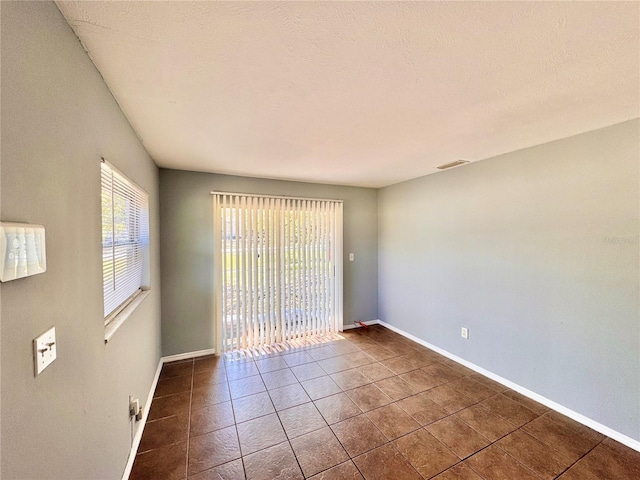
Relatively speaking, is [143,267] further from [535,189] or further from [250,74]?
[535,189]

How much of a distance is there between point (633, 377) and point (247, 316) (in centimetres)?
358

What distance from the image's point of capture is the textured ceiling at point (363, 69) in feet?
3.20

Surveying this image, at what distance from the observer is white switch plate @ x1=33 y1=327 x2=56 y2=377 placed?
30.1 inches

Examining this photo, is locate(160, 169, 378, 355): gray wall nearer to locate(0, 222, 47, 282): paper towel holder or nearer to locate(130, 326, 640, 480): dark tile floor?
locate(130, 326, 640, 480): dark tile floor

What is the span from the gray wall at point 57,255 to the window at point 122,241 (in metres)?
0.16

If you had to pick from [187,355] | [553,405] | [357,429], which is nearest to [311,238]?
[187,355]

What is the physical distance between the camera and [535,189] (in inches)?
94.3

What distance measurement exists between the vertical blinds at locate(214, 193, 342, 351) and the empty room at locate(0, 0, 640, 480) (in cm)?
3

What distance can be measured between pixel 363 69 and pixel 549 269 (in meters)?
2.36

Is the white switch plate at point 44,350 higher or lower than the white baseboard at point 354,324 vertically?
higher

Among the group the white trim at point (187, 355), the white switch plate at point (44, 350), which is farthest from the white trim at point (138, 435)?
the white switch plate at point (44, 350)

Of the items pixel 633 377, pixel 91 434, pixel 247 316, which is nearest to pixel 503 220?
pixel 633 377

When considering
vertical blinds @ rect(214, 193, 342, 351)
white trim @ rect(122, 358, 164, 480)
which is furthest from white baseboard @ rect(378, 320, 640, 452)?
white trim @ rect(122, 358, 164, 480)

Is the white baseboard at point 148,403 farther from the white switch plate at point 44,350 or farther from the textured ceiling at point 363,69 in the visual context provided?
the textured ceiling at point 363,69
